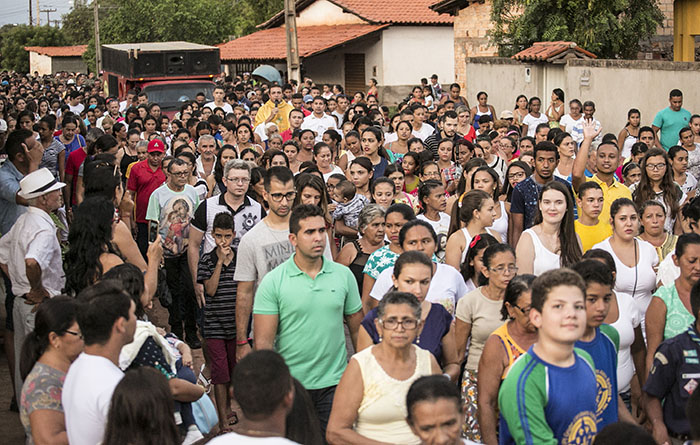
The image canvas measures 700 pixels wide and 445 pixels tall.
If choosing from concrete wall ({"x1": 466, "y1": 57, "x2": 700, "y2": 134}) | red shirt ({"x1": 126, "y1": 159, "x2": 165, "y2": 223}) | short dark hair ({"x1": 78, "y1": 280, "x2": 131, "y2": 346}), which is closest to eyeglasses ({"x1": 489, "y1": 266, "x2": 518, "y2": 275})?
Answer: short dark hair ({"x1": 78, "y1": 280, "x2": 131, "y2": 346})

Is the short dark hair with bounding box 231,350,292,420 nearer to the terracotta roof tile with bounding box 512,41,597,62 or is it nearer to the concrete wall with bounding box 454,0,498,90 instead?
the terracotta roof tile with bounding box 512,41,597,62

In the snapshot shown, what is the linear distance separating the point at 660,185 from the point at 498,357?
4804 mm

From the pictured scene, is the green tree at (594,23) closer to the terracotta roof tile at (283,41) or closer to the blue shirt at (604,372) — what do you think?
the terracotta roof tile at (283,41)

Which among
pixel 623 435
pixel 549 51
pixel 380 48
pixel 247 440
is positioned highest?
pixel 380 48

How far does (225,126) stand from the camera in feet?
45.4

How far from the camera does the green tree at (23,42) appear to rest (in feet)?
300

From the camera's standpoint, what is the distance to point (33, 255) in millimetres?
6770

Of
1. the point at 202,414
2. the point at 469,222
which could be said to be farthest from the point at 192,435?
the point at 469,222

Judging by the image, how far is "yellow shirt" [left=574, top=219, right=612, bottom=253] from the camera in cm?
778

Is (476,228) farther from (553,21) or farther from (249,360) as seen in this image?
(553,21)

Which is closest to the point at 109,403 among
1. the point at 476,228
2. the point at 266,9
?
the point at 476,228

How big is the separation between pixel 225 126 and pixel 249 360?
1015 centimetres

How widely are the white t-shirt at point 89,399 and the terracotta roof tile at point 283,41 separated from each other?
34852 mm

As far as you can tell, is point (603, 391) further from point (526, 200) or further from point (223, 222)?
point (526, 200)
